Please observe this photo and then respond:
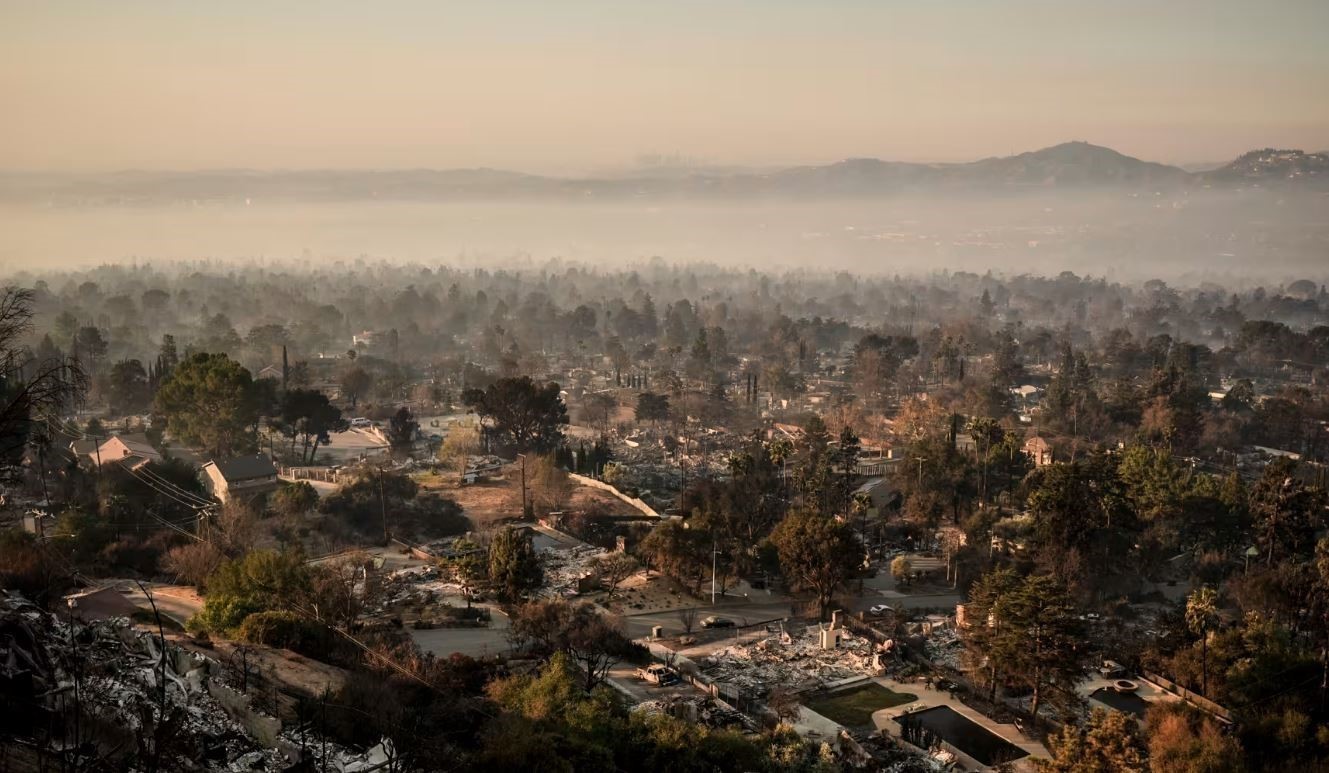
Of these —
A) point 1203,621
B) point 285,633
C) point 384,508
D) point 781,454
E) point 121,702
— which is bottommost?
point 384,508

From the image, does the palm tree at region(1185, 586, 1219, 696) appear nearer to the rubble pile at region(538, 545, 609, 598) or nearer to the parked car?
the parked car

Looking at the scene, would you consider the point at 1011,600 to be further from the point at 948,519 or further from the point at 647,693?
the point at 948,519

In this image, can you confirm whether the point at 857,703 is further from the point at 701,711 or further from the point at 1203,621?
the point at 1203,621

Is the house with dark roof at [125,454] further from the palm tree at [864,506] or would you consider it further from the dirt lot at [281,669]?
the palm tree at [864,506]

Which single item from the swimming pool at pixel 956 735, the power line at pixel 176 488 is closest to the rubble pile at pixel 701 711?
the swimming pool at pixel 956 735

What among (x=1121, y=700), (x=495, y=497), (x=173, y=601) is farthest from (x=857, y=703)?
(x=495, y=497)
